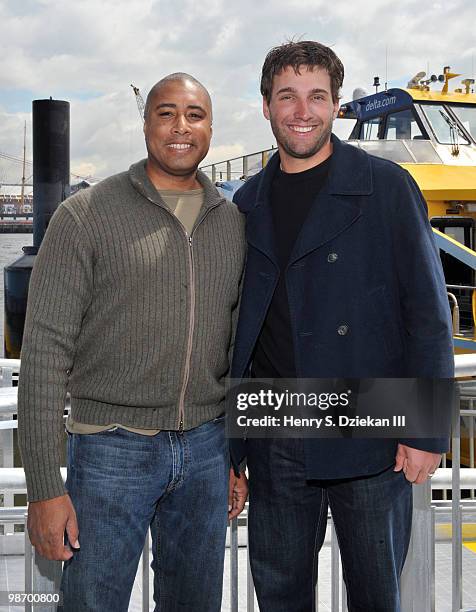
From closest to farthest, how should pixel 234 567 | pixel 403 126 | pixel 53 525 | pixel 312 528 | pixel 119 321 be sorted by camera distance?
pixel 53 525
pixel 119 321
pixel 312 528
pixel 234 567
pixel 403 126

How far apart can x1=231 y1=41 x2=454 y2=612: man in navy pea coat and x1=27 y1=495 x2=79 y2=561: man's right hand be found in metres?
0.65

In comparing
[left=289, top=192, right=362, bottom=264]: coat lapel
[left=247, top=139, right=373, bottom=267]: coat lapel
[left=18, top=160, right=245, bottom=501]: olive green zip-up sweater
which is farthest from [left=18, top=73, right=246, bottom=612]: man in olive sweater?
[left=289, top=192, right=362, bottom=264]: coat lapel

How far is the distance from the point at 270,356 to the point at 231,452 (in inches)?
14.7

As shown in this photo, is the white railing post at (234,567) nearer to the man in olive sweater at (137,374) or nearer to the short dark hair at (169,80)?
the man in olive sweater at (137,374)

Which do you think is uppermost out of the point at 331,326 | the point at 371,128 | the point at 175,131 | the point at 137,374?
the point at 371,128

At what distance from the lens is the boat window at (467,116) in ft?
49.6

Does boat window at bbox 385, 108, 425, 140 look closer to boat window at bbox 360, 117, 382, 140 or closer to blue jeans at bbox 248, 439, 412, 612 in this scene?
boat window at bbox 360, 117, 382, 140

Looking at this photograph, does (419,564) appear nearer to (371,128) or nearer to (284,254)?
(284,254)

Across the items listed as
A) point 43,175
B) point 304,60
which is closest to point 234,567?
point 304,60

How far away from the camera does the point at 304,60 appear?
2.80m

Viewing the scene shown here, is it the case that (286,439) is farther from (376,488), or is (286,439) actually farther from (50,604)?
(50,604)

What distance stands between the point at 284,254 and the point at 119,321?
639mm

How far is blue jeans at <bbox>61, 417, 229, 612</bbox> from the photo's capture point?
251cm

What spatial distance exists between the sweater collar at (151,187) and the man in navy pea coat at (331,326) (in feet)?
0.62
